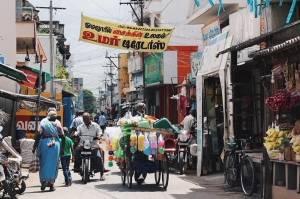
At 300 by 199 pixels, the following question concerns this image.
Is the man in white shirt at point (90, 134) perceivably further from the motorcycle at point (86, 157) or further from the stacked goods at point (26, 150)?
the stacked goods at point (26, 150)

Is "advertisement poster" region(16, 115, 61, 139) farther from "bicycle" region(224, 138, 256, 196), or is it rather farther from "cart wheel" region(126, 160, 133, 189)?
"bicycle" region(224, 138, 256, 196)

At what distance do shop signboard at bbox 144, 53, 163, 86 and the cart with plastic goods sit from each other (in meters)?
29.6

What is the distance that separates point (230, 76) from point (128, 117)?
9.09 ft

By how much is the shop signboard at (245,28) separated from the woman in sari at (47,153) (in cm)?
628

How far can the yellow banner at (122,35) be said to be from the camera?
2180 centimetres

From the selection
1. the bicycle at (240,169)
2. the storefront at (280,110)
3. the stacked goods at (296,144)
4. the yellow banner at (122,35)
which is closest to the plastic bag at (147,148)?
the bicycle at (240,169)

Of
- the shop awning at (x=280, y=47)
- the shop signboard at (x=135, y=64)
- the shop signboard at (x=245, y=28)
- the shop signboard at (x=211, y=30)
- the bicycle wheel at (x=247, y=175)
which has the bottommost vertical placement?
the bicycle wheel at (x=247, y=175)

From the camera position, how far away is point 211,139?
18172 millimetres

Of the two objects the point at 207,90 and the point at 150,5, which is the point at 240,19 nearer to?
the point at 207,90

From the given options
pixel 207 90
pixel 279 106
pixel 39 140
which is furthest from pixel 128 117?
pixel 279 106

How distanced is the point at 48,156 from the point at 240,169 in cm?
444

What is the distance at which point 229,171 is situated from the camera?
1455cm

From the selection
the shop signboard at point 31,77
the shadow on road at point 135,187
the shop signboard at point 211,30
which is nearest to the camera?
the shadow on road at point 135,187

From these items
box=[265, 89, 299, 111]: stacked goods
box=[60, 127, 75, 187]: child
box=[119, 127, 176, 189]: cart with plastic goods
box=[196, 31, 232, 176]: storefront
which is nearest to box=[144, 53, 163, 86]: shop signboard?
box=[196, 31, 232, 176]: storefront
